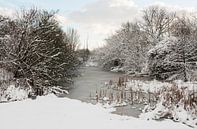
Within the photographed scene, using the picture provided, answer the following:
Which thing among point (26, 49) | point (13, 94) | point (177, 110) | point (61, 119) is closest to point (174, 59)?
point (26, 49)

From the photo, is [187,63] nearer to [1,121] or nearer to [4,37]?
[4,37]

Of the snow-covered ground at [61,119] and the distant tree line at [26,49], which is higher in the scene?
the distant tree line at [26,49]

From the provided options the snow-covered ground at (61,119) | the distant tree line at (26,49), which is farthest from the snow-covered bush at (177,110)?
the distant tree line at (26,49)

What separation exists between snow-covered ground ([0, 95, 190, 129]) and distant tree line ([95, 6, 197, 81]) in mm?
13907

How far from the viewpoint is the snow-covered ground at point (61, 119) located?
24.0ft

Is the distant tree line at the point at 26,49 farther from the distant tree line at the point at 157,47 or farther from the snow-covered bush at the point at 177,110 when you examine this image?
the distant tree line at the point at 157,47

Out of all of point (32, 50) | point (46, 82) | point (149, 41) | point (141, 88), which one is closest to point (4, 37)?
point (32, 50)

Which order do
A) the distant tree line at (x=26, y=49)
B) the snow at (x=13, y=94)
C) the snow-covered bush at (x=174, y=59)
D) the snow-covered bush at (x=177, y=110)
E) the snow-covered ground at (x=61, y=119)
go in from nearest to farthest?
the snow-covered ground at (x=61, y=119) < the snow-covered bush at (x=177, y=110) < the snow at (x=13, y=94) < the distant tree line at (x=26, y=49) < the snow-covered bush at (x=174, y=59)

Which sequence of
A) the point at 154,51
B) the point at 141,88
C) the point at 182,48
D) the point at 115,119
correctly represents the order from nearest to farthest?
1. the point at 115,119
2. the point at 141,88
3. the point at 182,48
4. the point at 154,51

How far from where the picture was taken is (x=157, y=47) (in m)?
25.1

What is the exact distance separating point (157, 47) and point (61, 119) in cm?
1836

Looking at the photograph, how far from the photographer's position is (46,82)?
16234 millimetres

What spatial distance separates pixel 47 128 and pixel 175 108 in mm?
5426

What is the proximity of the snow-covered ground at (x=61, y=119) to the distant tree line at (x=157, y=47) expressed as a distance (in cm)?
1391
